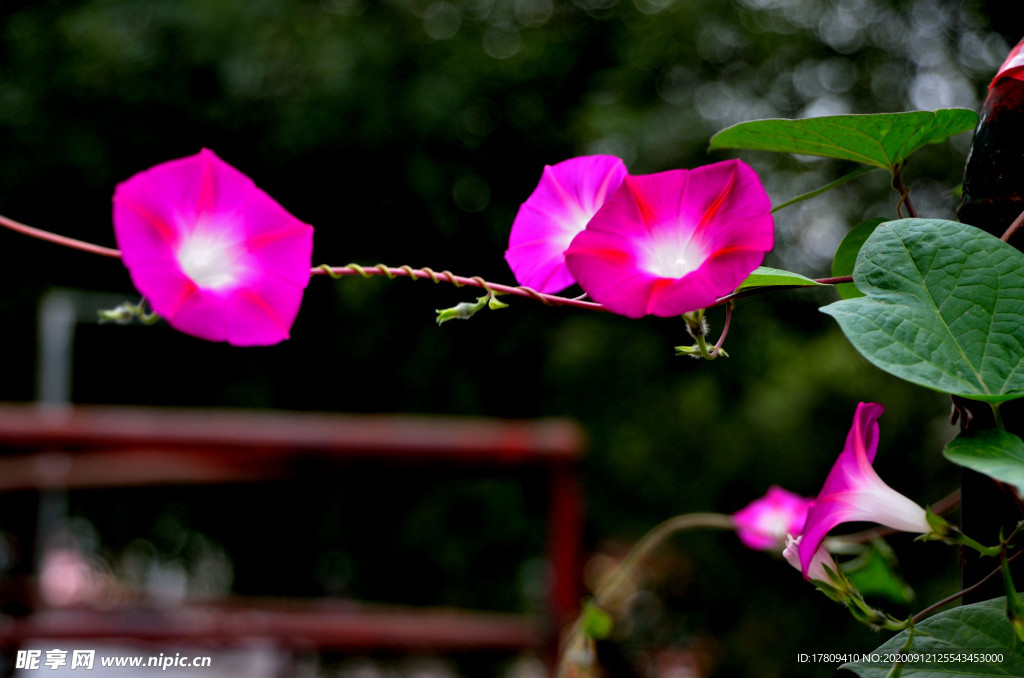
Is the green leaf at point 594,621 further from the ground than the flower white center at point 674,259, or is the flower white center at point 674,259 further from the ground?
the flower white center at point 674,259

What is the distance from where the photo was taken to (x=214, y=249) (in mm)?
219

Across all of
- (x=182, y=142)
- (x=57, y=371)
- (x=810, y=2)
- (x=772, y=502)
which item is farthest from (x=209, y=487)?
(x=772, y=502)

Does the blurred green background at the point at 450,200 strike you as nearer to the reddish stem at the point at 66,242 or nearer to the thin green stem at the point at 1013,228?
the thin green stem at the point at 1013,228

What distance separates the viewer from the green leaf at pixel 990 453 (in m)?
0.19

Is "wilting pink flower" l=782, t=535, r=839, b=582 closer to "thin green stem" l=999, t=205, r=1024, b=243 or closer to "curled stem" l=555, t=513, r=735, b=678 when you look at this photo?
"thin green stem" l=999, t=205, r=1024, b=243

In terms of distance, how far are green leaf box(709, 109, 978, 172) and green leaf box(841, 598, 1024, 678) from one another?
6.3 inches

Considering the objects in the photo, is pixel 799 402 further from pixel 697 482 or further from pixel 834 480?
pixel 834 480

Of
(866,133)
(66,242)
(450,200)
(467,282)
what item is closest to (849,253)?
(866,133)

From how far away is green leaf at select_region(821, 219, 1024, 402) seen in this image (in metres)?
0.22

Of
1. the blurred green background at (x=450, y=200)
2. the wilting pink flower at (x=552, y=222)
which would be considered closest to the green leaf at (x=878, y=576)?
the wilting pink flower at (x=552, y=222)

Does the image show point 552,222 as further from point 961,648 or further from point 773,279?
point 961,648

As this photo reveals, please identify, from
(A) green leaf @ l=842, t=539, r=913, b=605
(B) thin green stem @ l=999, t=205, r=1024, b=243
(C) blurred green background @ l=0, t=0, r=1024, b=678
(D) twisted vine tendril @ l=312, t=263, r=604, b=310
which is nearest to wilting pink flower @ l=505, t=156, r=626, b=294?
(D) twisted vine tendril @ l=312, t=263, r=604, b=310

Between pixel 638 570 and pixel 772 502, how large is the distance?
2049 millimetres

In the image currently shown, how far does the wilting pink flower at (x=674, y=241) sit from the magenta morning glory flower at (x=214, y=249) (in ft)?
0.25
